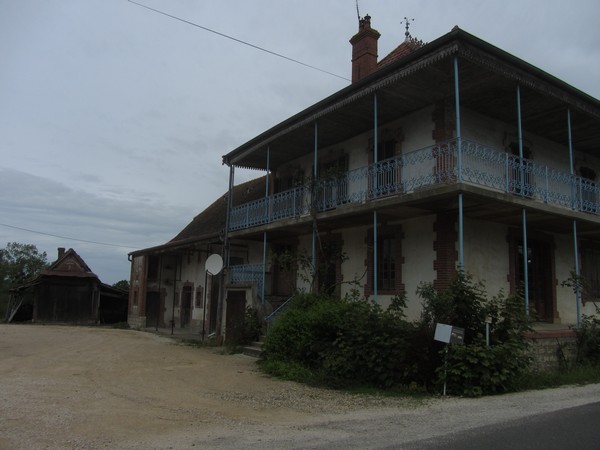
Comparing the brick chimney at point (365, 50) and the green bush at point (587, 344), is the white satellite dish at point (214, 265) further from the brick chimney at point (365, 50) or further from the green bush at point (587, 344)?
the green bush at point (587, 344)

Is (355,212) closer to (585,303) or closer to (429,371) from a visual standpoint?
(429,371)

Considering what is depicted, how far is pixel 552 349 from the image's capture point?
11.2m

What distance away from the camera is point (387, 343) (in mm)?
9836

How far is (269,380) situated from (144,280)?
17375 mm

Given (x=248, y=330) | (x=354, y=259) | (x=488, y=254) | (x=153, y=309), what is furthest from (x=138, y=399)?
(x=153, y=309)

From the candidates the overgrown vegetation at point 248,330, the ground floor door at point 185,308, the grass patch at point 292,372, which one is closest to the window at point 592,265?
the grass patch at point 292,372

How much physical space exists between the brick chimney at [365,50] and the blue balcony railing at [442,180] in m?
4.92

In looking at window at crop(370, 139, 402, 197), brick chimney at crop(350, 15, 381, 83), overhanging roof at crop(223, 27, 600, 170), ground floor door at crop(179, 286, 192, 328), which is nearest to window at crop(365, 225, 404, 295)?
window at crop(370, 139, 402, 197)

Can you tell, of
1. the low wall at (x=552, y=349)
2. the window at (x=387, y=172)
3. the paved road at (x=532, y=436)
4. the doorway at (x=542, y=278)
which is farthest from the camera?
the doorway at (x=542, y=278)

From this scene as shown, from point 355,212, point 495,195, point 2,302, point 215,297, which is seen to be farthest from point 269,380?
point 2,302

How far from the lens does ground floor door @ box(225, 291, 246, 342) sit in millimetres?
15828

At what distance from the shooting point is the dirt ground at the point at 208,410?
19.2ft

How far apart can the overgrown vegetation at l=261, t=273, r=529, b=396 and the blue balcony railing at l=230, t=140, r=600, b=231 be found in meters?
2.85

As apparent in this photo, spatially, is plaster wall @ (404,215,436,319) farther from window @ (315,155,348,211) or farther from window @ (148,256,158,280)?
window @ (148,256,158,280)
